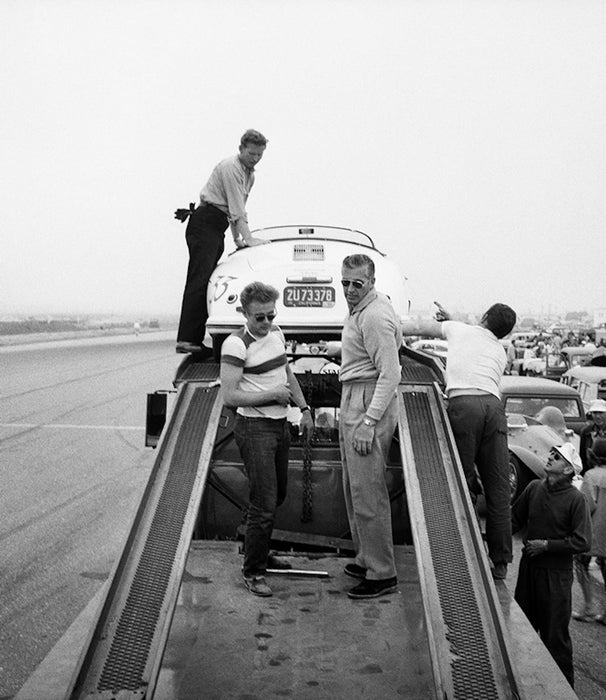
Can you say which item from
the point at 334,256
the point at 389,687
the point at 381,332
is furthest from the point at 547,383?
the point at 389,687

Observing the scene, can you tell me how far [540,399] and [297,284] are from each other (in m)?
7.38

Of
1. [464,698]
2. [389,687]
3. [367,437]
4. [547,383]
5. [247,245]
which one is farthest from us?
[547,383]

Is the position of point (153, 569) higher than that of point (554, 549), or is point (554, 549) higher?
point (153, 569)

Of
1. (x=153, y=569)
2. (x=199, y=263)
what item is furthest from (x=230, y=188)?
(x=153, y=569)

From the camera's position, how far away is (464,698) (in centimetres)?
321

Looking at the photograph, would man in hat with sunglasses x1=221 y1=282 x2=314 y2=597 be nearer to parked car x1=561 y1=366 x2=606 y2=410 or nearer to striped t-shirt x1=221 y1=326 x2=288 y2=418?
striped t-shirt x1=221 y1=326 x2=288 y2=418

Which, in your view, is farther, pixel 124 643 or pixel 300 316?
pixel 300 316

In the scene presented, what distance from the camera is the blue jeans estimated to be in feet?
15.1

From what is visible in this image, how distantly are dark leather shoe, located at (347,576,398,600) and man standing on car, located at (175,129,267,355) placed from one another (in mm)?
2606

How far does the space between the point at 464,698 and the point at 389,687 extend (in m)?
0.49

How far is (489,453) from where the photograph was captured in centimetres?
512

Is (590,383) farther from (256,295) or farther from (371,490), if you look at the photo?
(256,295)

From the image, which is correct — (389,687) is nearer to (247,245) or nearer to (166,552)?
(166,552)

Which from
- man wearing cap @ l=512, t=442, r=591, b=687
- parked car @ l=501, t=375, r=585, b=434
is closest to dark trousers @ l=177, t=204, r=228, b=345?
man wearing cap @ l=512, t=442, r=591, b=687
